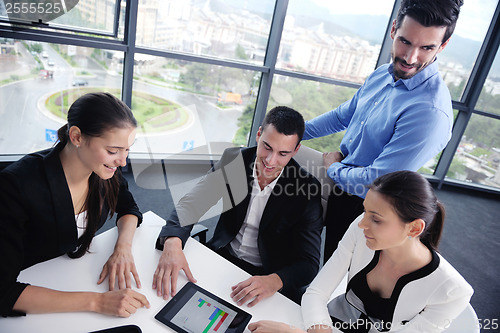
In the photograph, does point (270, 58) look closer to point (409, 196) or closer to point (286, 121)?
point (286, 121)

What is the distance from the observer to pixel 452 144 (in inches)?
200

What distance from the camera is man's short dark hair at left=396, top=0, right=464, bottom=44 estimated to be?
4.98 ft

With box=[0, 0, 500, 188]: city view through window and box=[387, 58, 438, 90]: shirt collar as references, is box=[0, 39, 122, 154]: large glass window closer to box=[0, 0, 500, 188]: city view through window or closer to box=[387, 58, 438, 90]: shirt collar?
box=[0, 0, 500, 188]: city view through window

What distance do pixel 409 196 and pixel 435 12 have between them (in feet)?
2.82

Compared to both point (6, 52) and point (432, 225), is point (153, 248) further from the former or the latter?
point (6, 52)

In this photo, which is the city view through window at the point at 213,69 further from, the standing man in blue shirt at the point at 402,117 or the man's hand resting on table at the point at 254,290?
the man's hand resting on table at the point at 254,290

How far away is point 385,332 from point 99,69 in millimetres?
3349

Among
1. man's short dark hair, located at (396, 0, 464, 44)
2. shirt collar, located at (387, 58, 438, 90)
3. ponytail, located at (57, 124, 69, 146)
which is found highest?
man's short dark hair, located at (396, 0, 464, 44)

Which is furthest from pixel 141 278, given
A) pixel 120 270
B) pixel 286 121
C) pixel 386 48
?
pixel 386 48

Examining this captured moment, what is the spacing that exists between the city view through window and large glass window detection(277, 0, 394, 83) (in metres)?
0.01

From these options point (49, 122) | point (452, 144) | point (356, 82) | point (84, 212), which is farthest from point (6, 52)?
point (452, 144)

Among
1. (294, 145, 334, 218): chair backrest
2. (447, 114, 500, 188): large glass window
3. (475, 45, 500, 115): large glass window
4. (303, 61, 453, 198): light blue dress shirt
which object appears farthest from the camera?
(447, 114, 500, 188): large glass window

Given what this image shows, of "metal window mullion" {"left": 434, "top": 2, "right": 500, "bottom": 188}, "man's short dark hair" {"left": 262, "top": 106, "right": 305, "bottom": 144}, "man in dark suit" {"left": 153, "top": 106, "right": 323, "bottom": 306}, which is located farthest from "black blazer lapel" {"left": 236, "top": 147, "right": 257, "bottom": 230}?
"metal window mullion" {"left": 434, "top": 2, "right": 500, "bottom": 188}

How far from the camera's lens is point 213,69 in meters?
3.99
